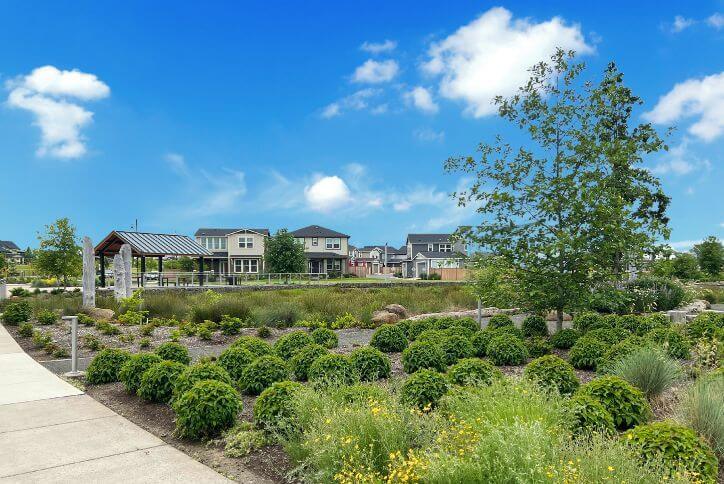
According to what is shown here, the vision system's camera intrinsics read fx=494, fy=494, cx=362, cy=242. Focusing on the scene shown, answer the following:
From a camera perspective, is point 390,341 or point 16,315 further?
point 16,315

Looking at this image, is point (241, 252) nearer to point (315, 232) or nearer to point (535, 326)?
point (315, 232)

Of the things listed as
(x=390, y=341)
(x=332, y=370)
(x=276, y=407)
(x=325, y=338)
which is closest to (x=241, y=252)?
(x=325, y=338)

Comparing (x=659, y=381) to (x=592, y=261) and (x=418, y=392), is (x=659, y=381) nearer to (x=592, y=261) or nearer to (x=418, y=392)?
(x=418, y=392)

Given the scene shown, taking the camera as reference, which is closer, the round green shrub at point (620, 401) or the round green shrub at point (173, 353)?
the round green shrub at point (620, 401)

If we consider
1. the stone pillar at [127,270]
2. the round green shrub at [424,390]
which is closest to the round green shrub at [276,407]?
the round green shrub at [424,390]

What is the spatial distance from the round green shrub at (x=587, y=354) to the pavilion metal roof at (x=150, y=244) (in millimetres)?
29962

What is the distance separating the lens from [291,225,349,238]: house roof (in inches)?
2418

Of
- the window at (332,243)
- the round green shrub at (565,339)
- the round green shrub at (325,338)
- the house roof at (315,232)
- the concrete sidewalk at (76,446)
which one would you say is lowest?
the concrete sidewalk at (76,446)

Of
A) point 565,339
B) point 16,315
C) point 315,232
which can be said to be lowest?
point 565,339

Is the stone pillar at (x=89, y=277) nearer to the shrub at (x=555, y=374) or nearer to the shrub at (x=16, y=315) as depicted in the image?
the shrub at (x=16, y=315)

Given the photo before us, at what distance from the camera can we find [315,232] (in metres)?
62.2

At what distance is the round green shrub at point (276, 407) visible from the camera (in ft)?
15.2

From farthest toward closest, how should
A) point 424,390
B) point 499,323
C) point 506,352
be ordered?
point 499,323 → point 506,352 → point 424,390

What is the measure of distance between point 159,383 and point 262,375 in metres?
1.25
